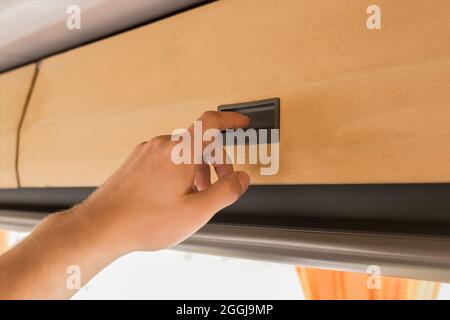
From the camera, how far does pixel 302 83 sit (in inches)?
31.7

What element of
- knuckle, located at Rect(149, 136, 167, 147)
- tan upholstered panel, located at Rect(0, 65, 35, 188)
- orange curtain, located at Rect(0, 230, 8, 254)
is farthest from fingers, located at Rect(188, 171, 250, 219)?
orange curtain, located at Rect(0, 230, 8, 254)

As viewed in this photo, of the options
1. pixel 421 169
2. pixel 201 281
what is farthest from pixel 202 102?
pixel 201 281

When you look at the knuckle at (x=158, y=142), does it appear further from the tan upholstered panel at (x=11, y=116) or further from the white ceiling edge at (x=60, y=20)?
the tan upholstered panel at (x=11, y=116)

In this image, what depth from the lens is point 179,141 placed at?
74 cm

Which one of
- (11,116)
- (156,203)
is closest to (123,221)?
(156,203)

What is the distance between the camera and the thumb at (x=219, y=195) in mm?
696

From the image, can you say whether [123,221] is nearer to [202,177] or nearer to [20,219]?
[202,177]

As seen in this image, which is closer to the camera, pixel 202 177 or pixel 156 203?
pixel 156 203

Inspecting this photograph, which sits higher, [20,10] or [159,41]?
[20,10]

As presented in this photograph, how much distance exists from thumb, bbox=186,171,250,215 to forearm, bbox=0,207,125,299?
0.13m

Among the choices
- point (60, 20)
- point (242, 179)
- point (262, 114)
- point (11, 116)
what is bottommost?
point (242, 179)

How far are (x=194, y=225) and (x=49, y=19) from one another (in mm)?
813

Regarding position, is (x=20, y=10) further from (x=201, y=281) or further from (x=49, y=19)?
(x=201, y=281)

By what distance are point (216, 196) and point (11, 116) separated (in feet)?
3.67
